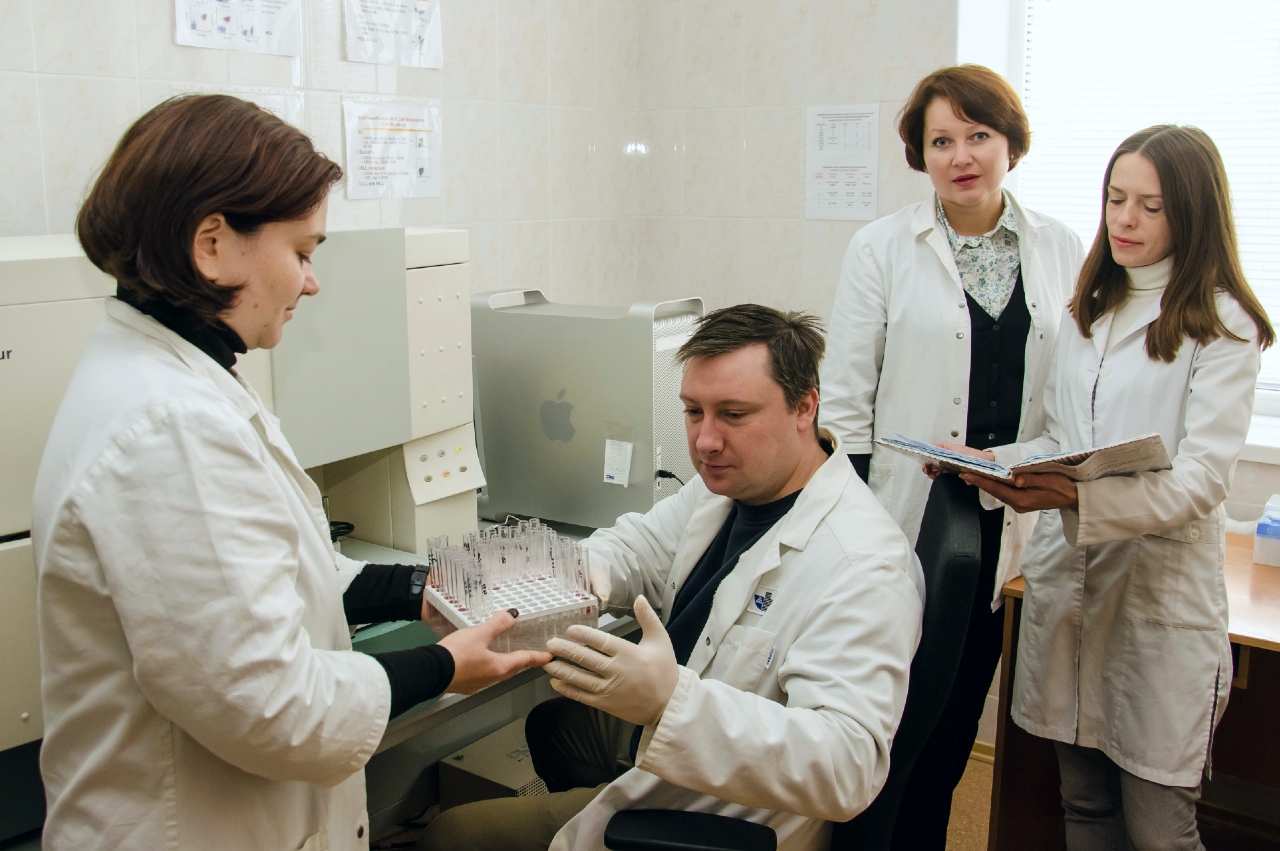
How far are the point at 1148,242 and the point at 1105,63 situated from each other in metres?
1.27

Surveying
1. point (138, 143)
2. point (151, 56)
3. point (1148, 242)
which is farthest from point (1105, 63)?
point (138, 143)

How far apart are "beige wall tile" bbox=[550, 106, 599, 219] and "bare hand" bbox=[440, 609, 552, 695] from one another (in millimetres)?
1863

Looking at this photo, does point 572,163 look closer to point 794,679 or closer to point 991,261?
point 991,261

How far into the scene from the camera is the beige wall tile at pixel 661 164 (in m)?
3.20

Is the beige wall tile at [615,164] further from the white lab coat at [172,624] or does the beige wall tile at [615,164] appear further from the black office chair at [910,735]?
the white lab coat at [172,624]

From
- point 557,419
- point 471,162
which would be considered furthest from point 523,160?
point 557,419

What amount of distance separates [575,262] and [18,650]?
6.54 feet

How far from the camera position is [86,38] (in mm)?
1771

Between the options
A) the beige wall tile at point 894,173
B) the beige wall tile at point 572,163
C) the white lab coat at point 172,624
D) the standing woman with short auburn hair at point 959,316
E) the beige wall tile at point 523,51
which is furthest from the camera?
the beige wall tile at point 572,163

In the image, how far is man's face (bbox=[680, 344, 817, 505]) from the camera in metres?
1.49

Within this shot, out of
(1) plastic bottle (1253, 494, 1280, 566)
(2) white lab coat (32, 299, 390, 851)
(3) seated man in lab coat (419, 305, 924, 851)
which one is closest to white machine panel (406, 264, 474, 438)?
(3) seated man in lab coat (419, 305, 924, 851)

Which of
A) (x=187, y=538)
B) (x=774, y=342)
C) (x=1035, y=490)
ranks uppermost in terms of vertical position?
(x=774, y=342)

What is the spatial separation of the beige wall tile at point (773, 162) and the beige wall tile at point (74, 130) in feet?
5.71

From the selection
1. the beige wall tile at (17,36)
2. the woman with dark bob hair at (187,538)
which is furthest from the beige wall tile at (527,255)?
the woman with dark bob hair at (187,538)
